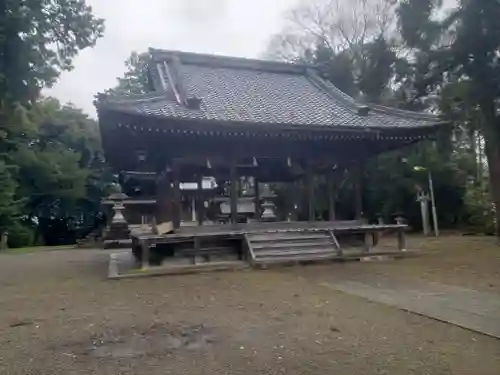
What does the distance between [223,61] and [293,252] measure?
7.09m

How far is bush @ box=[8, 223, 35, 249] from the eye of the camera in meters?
22.7

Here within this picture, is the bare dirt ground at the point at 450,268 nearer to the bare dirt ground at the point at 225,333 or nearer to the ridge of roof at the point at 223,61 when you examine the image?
the bare dirt ground at the point at 225,333

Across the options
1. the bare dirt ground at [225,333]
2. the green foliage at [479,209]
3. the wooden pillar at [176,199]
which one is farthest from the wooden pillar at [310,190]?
the green foliage at [479,209]

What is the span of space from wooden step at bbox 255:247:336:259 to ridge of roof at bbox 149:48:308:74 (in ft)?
22.4

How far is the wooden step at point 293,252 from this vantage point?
9758 millimetres

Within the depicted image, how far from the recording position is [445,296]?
595 centimetres

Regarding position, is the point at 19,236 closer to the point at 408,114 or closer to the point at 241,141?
the point at 241,141

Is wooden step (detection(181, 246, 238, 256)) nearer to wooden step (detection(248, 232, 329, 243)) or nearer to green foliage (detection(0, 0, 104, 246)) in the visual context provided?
wooden step (detection(248, 232, 329, 243))

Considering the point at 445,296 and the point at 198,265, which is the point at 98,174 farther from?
the point at 445,296

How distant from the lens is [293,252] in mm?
10000

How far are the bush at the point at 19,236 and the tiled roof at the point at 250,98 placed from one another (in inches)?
553

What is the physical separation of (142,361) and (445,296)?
409cm

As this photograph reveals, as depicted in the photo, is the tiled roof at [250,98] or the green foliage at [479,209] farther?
the green foliage at [479,209]

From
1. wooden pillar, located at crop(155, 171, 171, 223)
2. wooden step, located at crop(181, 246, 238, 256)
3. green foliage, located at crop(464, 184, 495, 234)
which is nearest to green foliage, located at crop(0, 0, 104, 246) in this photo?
wooden pillar, located at crop(155, 171, 171, 223)
